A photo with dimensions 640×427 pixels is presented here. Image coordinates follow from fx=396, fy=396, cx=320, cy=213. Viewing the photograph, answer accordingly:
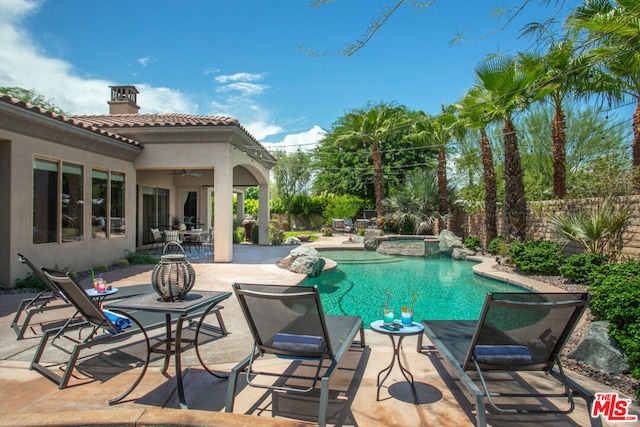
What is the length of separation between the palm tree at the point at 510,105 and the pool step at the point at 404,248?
14.3 ft

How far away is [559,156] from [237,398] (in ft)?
43.0

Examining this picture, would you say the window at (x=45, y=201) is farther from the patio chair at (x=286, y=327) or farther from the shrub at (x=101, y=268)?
the patio chair at (x=286, y=327)

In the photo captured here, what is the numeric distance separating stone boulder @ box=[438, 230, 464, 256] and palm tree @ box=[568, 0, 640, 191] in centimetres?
677

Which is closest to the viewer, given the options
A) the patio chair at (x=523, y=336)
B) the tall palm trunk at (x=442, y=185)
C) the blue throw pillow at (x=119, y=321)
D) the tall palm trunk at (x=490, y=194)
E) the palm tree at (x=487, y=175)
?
the patio chair at (x=523, y=336)

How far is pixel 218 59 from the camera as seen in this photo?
17.3m

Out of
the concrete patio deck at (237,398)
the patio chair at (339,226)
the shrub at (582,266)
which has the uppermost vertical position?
the patio chair at (339,226)

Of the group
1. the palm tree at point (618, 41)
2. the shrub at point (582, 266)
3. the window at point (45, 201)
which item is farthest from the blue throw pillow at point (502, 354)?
the window at point (45, 201)

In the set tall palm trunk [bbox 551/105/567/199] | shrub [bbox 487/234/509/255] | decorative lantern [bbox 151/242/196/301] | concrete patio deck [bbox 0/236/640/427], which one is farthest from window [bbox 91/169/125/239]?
tall palm trunk [bbox 551/105/567/199]

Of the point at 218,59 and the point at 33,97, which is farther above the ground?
the point at 33,97

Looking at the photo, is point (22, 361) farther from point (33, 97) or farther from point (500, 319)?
point (33, 97)

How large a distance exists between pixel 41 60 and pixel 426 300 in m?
24.1

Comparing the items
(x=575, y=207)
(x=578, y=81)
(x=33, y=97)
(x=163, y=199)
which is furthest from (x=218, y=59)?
(x=33, y=97)

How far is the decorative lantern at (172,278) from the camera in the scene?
12.1 feet

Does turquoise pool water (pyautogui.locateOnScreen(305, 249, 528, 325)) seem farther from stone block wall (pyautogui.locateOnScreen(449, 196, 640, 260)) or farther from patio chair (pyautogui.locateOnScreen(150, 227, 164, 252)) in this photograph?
patio chair (pyautogui.locateOnScreen(150, 227, 164, 252))
